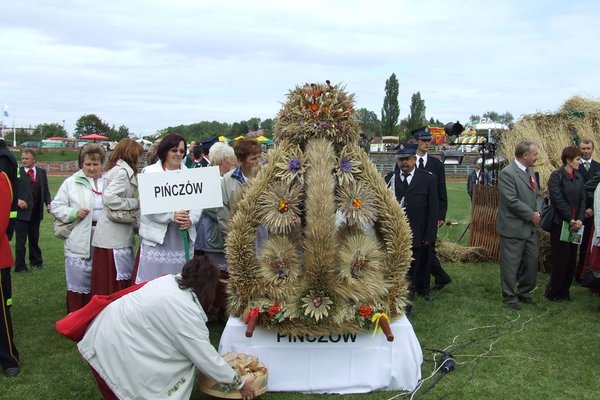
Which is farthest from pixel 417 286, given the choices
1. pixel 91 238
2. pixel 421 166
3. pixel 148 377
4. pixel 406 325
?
pixel 148 377

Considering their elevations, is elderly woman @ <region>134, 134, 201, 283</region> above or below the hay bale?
above

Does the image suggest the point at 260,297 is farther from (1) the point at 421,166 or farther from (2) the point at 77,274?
(1) the point at 421,166

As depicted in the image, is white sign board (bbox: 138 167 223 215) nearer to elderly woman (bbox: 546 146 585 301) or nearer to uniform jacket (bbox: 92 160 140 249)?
uniform jacket (bbox: 92 160 140 249)

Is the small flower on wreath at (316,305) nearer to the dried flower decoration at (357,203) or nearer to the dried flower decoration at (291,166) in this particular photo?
the dried flower decoration at (357,203)

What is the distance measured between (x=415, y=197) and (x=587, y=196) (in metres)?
2.23

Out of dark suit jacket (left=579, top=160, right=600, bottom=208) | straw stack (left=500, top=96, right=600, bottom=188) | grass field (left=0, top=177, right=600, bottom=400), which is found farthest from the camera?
straw stack (left=500, top=96, right=600, bottom=188)

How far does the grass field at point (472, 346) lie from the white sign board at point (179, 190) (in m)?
1.51

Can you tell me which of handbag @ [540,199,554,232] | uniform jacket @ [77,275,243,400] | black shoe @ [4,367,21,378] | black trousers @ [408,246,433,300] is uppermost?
handbag @ [540,199,554,232]

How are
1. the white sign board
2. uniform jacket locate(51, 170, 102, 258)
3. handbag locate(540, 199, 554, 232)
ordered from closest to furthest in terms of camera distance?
the white sign board → uniform jacket locate(51, 170, 102, 258) → handbag locate(540, 199, 554, 232)

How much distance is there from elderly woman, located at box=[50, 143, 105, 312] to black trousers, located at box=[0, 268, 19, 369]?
101cm

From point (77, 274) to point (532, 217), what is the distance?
16.8 ft

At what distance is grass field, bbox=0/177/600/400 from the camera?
4984 millimetres

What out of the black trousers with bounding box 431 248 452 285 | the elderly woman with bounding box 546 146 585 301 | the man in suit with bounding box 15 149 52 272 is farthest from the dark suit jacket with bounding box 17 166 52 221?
the elderly woman with bounding box 546 146 585 301

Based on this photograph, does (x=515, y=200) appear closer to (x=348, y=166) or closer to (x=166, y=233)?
(x=348, y=166)
